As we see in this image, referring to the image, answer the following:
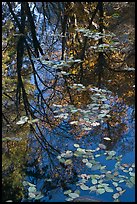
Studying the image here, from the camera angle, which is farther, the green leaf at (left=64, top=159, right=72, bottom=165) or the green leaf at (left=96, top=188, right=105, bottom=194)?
the green leaf at (left=64, top=159, right=72, bottom=165)

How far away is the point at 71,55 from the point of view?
171 inches

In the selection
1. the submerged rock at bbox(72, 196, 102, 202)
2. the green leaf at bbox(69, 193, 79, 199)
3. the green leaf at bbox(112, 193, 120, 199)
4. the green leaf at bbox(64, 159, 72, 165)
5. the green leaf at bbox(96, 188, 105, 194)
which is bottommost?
the submerged rock at bbox(72, 196, 102, 202)

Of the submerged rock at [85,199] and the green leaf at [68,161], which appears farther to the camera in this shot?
the green leaf at [68,161]

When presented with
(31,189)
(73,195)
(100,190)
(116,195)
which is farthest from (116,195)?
(31,189)

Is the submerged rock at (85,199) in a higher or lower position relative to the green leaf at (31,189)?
lower

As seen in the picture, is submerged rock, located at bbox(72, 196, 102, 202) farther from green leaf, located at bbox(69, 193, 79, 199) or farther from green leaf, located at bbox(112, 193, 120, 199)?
green leaf, located at bbox(112, 193, 120, 199)

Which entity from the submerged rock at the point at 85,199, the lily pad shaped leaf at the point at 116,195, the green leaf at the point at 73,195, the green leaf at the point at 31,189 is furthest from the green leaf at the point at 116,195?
the green leaf at the point at 31,189

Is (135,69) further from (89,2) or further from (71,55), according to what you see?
(89,2)

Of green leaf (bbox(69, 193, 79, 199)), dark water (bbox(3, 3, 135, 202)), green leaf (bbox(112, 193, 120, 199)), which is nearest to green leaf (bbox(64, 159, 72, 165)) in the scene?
dark water (bbox(3, 3, 135, 202))

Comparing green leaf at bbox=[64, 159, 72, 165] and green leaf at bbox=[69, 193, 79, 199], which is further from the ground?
green leaf at bbox=[64, 159, 72, 165]

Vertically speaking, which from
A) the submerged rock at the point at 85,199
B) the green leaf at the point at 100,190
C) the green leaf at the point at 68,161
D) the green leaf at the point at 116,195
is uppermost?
the green leaf at the point at 68,161

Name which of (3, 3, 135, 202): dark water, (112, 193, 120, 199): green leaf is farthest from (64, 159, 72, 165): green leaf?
(112, 193, 120, 199): green leaf

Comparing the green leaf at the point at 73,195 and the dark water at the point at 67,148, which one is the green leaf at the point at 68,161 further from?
the green leaf at the point at 73,195

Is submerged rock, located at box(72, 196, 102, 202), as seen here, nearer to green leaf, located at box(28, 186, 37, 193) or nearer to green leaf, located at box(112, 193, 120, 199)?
green leaf, located at box(112, 193, 120, 199)
